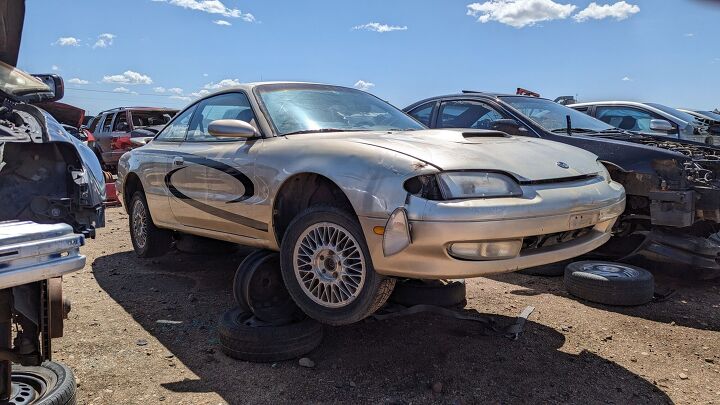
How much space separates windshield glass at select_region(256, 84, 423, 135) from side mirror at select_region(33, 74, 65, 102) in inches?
62.2

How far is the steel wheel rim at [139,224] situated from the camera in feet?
17.5

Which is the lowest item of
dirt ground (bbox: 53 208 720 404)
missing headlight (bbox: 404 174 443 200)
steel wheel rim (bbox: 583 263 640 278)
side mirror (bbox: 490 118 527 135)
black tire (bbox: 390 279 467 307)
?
dirt ground (bbox: 53 208 720 404)

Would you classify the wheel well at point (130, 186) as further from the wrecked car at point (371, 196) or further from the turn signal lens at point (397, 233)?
the turn signal lens at point (397, 233)

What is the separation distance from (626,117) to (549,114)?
2.61m

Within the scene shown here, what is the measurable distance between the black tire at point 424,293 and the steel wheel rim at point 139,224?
2835 mm

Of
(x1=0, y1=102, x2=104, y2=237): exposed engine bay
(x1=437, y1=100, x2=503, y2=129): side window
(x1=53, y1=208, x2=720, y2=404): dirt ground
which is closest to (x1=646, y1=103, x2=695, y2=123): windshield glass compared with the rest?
(x1=437, y1=100, x2=503, y2=129): side window

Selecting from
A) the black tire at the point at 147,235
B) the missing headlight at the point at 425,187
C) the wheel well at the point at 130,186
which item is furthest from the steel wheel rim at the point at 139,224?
the missing headlight at the point at 425,187

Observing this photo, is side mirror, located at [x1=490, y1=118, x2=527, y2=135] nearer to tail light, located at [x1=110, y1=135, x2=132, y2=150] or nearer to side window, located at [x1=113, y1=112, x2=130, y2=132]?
tail light, located at [x1=110, y1=135, x2=132, y2=150]

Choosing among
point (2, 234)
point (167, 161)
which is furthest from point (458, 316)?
point (167, 161)

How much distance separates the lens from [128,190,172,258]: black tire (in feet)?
17.2

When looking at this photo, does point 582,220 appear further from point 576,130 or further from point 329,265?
point 576,130

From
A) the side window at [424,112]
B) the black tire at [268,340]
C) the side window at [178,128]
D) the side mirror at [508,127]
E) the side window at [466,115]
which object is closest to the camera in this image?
the black tire at [268,340]

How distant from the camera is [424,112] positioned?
6.39m

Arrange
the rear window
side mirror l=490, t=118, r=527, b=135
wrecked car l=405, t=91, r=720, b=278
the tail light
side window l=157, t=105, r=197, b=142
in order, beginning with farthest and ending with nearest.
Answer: the rear window < the tail light < side mirror l=490, t=118, r=527, b=135 < side window l=157, t=105, r=197, b=142 < wrecked car l=405, t=91, r=720, b=278
